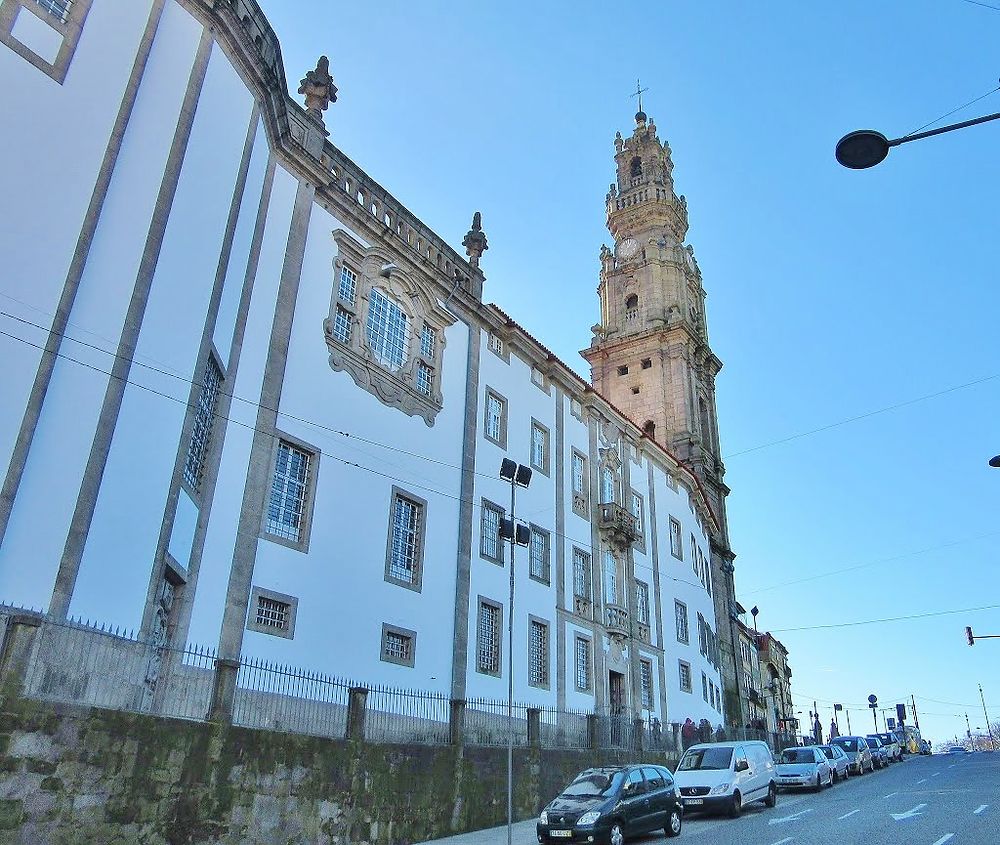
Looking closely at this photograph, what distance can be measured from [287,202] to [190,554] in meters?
9.51

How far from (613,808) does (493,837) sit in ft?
9.06

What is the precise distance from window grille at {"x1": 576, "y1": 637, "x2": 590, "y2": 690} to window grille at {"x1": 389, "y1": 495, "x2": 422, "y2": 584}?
9266 millimetres

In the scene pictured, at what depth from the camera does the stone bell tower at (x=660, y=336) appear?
50219 millimetres

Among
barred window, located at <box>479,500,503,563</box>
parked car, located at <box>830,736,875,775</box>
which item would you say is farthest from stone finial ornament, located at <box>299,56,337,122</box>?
parked car, located at <box>830,736,875,775</box>

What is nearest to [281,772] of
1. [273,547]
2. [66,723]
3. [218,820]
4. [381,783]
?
[218,820]

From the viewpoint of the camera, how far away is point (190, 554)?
1565cm

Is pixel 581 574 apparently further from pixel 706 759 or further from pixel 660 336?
pixel 660 336

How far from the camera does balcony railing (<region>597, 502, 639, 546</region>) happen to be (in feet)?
104

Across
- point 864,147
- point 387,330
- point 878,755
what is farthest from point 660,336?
point 864,147

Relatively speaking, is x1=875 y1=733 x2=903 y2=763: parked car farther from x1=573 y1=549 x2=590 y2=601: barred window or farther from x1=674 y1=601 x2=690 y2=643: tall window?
x1=573 y1=549 x2=590 y2=601: barred window

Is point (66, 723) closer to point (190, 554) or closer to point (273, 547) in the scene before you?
point (190, 554)

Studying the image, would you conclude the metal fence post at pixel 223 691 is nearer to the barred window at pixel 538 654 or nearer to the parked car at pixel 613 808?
the parked car at pixel 613 808

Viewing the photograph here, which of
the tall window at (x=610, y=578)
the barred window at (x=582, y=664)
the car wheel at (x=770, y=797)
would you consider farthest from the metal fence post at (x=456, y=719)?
the tall window at (x=610, y=578)

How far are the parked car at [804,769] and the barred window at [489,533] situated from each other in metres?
11.9
